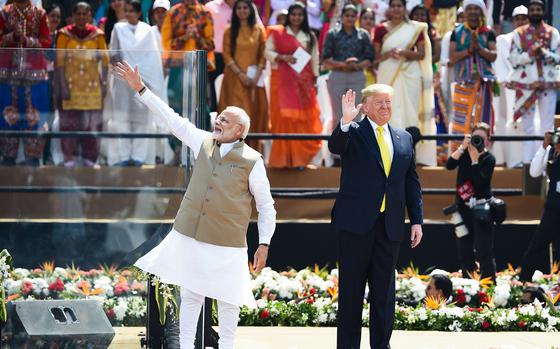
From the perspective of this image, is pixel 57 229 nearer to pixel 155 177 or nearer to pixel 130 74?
pixel 155 177

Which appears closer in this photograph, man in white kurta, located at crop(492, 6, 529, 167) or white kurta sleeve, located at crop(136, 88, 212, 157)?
white kurta sleeve, located at crop(136, 88, 212, 157)

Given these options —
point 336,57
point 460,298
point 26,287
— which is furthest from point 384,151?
point 336,57

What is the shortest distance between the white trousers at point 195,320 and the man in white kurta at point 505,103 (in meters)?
7.61

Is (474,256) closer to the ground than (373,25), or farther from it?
closer to the ground

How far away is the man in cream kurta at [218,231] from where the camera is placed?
338 inches

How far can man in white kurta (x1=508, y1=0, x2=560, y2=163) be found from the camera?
50.3 feet

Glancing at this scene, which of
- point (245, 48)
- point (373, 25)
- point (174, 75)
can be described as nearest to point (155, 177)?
point (174, 75)

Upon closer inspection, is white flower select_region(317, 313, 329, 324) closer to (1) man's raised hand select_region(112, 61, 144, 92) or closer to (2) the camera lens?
(2) the camera lens

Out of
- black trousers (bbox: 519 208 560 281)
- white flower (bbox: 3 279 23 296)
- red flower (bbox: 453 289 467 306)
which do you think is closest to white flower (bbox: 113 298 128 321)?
white flower (bbox: 3 279 23 296)

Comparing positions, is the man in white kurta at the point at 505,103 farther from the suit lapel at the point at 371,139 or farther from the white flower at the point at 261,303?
the suit lapel at the point at 371,139

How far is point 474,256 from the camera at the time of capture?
528 inches

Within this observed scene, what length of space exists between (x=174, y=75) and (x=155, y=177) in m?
0.83

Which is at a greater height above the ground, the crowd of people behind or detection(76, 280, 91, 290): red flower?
the crowd of people behind

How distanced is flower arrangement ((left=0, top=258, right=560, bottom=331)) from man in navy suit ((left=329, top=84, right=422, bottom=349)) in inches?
48.0
